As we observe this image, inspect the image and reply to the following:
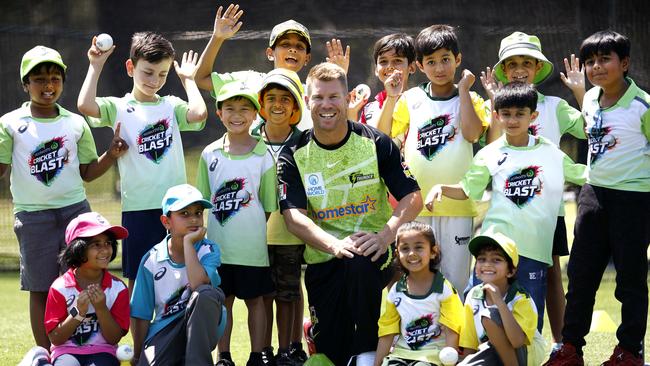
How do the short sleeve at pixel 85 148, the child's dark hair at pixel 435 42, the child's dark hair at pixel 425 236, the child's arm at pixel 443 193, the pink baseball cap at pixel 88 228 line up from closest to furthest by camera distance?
the child's dark hair at pixel 425 236 → the child's arm at pixel 443 193 → the pink baseball cap at pixel 88 228 → the child's dark hair at pixel 435 42 → the short sleeve at pixel 85 148

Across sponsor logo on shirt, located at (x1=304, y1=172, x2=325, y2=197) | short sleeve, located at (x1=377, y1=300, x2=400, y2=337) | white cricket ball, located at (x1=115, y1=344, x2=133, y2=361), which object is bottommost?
white cricket ball, located at (x1=115, y1=344, x2=133, y2=361)

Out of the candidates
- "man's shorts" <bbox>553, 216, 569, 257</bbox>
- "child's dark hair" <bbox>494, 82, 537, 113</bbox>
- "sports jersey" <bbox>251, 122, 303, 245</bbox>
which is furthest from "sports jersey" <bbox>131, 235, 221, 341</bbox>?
"man's shorts" <bbox>553, 216, 569, 257</bbox>

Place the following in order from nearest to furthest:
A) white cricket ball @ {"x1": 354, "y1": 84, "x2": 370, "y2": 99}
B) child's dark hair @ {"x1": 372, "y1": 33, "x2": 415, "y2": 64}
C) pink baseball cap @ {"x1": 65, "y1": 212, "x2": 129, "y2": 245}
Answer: pink baseball cap @ {"x1": 65, "y1": 212, "x2": 129, "y2": 245}, child's dark hair @ {"x1": 372, "y1": 33, "x2": 415, "y2": 64}, white cricket ball @ {"x1": 354, "y1": 84, "x2": 370, "y2": 99}

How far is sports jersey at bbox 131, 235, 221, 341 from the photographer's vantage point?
4344mm

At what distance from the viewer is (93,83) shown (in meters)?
4.84

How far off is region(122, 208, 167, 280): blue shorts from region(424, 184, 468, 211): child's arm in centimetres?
132

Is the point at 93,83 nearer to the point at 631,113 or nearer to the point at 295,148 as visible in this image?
the point at 295,148

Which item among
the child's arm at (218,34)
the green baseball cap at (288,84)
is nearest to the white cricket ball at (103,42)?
the child's arm at (218,34)

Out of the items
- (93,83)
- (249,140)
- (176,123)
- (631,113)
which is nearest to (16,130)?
(93,83)

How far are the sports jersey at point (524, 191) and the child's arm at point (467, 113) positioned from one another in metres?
0.23

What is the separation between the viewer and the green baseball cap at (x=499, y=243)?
4.13 meters

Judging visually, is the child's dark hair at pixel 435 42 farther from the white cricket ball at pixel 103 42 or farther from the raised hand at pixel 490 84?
the white cricket ball at pixel 103 42

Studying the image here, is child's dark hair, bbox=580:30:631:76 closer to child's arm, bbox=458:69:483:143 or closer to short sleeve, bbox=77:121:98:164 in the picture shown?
child's arm, bbox=458:69:483:143

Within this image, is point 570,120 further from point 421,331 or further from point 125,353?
point 125,353
